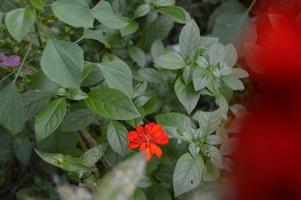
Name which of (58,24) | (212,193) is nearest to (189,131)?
(212,193)

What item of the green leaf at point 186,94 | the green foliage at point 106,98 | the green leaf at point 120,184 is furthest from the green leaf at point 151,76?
the green leaf at point 120,184

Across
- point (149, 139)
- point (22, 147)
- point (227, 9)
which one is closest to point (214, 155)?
point (149, 139)

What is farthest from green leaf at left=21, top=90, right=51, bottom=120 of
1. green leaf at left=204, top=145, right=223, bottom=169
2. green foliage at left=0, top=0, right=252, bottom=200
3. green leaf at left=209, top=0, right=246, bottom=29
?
green leaf at left=209, top=0, right=246, bottom=29

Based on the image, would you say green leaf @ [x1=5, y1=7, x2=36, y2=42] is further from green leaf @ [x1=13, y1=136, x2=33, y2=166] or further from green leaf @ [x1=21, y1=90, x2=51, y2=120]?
green leaf @ [x1=13, y1=136, x2=33, y2=166]

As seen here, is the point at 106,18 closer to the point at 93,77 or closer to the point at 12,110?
the point at 93,77

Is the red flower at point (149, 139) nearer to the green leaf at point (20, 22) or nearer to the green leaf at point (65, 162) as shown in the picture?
the green leaf at point (65, 162)
